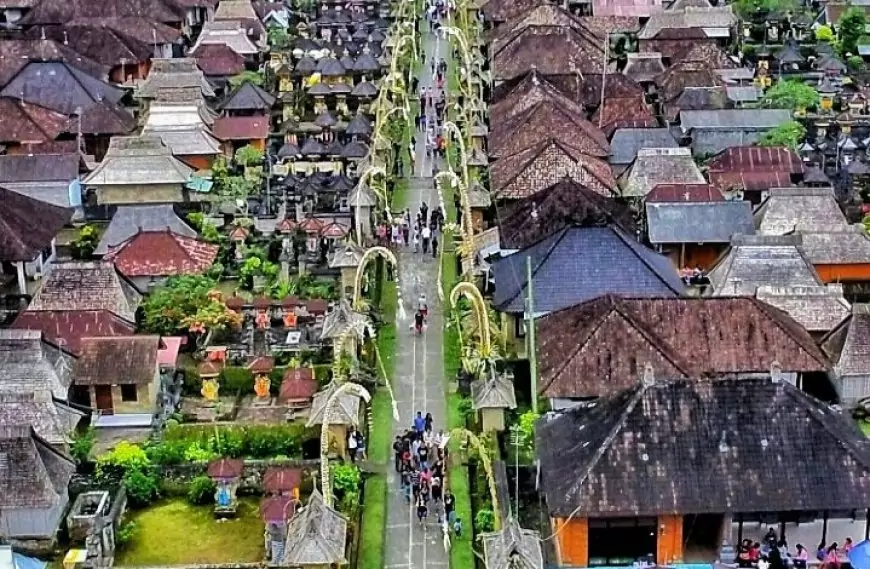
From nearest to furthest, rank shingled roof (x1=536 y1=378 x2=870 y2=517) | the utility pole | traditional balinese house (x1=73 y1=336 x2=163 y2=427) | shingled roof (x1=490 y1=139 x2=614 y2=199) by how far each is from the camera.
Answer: shingled roof (x1=536 y1=378 x2=870 y2=517)
the utility pole
traditional balinese house (x1=73 y1=336 x2=163 y2=427)
shingled roof (x1=490 y1=139 x2=614 y2=199)

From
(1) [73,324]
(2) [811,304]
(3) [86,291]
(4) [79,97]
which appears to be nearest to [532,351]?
(2) [811,304]

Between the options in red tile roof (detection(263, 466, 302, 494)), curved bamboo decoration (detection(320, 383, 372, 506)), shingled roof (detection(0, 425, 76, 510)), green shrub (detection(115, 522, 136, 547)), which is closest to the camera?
curved bamboo decoration (detection(320, 383, 372, 506))

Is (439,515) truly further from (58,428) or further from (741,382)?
(58,428)

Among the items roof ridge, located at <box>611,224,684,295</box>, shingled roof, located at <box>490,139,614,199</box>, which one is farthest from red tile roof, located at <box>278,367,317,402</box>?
shingled roof, located at <box>490,139,614,199</box>

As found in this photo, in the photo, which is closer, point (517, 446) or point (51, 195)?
point (517, 446)

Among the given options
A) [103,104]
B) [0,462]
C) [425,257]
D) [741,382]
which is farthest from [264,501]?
[103,104]

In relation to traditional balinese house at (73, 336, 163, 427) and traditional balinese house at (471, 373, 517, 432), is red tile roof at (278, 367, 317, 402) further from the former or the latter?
traditional balinese house at (471, 373, 517, 432)

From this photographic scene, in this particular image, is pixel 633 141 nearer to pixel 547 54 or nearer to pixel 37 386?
pixel 547 54
